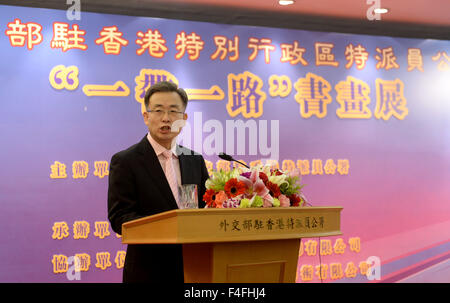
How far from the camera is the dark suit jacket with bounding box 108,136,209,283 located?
2420mm

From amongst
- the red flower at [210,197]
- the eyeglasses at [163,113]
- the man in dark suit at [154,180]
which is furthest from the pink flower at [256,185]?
the eyeglasses at [163,113]

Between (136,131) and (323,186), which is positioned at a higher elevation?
(136,131)

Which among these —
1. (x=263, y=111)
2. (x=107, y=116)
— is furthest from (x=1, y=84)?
(x=263, y=111)

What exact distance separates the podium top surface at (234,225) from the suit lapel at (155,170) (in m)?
0.41

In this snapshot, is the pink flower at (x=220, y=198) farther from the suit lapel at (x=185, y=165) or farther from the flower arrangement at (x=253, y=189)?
the suit lapel at (x=185, y=165)

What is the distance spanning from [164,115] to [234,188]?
0.66 m

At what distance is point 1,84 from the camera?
419 centimetres

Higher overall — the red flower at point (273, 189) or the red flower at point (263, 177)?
the red flower at point (263, 177)

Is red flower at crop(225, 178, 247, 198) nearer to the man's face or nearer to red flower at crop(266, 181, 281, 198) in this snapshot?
red flower at crop(266, 181, 281, 198)

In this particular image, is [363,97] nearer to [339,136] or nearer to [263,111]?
[339,136]

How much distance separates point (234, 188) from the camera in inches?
78.7

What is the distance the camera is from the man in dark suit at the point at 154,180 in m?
2.42

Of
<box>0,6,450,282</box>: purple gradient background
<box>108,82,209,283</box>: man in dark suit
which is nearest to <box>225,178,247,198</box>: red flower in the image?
<box>108,82,209,283</box>: man in dark suit
